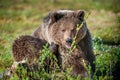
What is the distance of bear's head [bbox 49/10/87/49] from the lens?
791cm

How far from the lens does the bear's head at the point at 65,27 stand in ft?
25.9

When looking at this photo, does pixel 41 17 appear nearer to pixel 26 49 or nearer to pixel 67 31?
pixel 26 49

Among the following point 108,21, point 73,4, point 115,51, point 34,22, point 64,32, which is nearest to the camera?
point 64,32

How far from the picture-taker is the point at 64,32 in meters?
8.02

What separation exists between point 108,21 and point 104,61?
1035cm

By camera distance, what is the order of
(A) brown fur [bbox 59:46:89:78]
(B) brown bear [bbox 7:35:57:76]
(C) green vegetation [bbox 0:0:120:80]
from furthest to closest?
1. (C) green vegetation [bbox 0:0:120:80]
2. (B) brown bear [bbox 7:35:57:76]
3. (A) brown fur [bbox 59:46:89:78]

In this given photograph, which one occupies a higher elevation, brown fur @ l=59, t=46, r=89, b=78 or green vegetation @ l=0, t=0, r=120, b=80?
brown fur @ l=59, t=46, r=89, b=78

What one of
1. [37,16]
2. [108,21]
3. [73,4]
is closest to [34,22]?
[37,16]

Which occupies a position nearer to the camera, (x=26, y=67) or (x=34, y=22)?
(x=26, y=67)

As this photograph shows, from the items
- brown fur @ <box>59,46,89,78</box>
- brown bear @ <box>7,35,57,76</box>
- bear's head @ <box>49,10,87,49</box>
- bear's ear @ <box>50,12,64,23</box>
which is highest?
bear's ear @ <box>50,12,64,23</box>

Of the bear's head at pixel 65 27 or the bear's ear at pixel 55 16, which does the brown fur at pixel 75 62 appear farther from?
the bear's ear at pixel 55 16

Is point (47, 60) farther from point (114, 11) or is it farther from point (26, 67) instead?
point (114, 11)

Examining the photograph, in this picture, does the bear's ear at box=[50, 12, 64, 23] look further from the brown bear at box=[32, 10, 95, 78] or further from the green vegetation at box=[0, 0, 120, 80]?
the green vegetation at box=[0, 0, 120, 80]

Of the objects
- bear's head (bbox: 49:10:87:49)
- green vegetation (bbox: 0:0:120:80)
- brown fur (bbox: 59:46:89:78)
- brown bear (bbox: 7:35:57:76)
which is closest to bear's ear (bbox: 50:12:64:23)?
bear's head (bbox: 49:10:87:49)
